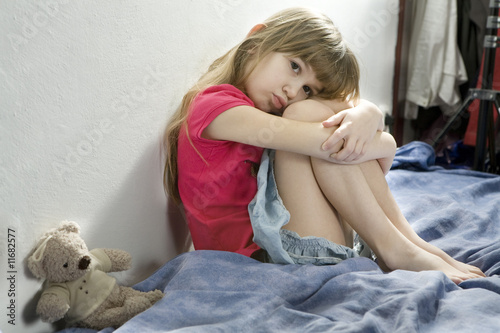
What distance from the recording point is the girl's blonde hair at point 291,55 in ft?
3.49

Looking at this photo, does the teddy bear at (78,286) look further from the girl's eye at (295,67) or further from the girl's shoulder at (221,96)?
the girl's eye at (295,67)

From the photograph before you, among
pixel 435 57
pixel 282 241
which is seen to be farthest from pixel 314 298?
pixel 435 57

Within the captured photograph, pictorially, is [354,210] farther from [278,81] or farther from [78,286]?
[78,286]

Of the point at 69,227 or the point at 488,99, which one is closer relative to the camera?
the point at 69,227

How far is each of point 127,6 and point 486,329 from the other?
78cm

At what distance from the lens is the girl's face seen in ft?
3.50

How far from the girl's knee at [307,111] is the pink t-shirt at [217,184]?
0.28 feet

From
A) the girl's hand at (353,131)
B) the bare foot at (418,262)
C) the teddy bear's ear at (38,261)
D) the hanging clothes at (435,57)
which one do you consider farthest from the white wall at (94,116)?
the hanging clothes at (435,57)

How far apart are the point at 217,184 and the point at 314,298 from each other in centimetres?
32

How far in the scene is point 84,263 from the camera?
0.82 meters

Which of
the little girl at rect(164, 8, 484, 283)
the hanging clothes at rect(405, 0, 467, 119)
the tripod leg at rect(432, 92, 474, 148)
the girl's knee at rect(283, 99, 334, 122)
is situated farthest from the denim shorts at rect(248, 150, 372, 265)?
the hanging clothes at rect(405, 0, 467, 119)

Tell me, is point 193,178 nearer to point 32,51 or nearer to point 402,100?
point 32,51

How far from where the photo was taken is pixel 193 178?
1049 millimetres

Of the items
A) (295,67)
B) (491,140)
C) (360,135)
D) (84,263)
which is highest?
(295,67)
